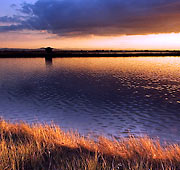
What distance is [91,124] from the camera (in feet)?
45.8

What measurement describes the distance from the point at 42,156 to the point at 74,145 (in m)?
1.78

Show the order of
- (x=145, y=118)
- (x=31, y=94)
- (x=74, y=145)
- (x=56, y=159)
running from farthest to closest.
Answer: (x=31, y=94) → (x=145, y=118) → (x=74, y=145) → (x=56, y=159)

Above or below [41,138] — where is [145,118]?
below

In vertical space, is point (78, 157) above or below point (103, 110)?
above

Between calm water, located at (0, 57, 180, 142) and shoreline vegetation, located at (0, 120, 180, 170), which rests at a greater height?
shoreline vegetation, located at (0, 120, 180, 170)

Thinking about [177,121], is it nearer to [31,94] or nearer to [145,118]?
[145,118]

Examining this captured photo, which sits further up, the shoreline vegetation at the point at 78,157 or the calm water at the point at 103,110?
the shoreline vegetation at the point at 78,157

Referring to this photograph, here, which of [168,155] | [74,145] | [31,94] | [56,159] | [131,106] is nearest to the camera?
[56,159]

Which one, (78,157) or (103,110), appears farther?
(103,110)

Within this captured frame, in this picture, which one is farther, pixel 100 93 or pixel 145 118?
pixel 100 93

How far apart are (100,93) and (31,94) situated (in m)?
9.29

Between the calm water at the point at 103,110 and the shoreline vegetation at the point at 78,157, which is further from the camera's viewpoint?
the calm water at the point at 103,110

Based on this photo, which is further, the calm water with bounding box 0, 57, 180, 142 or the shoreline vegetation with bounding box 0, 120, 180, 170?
the calm water with bounding box 0, 57, 180, 142

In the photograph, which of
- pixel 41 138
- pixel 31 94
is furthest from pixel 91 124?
pixel 31 94
